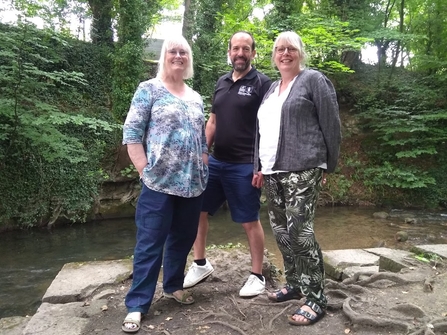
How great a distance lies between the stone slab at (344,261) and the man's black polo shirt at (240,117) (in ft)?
5.91

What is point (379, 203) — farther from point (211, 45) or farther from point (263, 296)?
point (263, 296)

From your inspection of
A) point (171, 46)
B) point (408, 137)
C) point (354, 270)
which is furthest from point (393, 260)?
point (408, 137)

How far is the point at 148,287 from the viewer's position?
2.33 meters

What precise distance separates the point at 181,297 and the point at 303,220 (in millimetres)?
1049

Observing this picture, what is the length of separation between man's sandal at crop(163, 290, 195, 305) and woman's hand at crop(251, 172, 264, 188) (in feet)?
3.07

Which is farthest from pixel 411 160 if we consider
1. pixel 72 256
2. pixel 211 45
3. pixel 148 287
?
pixel 148 287

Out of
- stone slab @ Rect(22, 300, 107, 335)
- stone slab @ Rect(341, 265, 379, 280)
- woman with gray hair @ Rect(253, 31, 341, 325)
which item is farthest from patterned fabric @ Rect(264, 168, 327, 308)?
stone slab @ Rect(22, 300, 107, 335)

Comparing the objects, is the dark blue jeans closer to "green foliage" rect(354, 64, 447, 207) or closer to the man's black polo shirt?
the man's black polo shirt

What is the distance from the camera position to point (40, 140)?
682cm

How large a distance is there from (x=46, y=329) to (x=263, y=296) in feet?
4.75

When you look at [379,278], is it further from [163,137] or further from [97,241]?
[97,241]

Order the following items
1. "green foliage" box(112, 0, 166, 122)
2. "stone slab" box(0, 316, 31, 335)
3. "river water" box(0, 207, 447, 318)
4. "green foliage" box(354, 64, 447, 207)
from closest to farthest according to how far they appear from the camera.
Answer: "stone slab" box(0, 316, 31, 335), "river water" box(0, 207, 447, 318), "green foliage" box(112, 0, 166, 122), "green foliage" box(354, 64, 447, 207)

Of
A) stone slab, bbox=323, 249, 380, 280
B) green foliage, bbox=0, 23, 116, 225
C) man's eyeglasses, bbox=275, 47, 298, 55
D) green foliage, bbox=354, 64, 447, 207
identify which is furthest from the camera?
green foliage, bbox=354, 64, 447, 207

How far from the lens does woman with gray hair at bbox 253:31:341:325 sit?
2.24 metres
